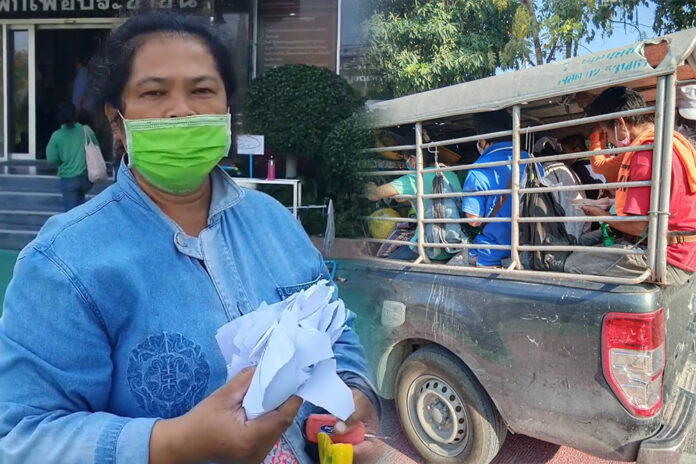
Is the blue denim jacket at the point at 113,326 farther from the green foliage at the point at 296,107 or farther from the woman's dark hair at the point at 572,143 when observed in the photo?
the green foliage at the point at 296,107

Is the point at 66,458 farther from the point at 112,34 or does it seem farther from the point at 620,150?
the point at 620,150

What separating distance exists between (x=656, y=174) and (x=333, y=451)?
5.86ft

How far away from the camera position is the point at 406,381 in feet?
10.6

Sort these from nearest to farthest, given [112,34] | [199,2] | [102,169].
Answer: [112,34]
[102,169]
[199,2]

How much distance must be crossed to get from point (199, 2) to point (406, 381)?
300 inches

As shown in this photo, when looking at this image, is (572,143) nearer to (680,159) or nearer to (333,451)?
(680,159)

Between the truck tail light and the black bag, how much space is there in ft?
1.91

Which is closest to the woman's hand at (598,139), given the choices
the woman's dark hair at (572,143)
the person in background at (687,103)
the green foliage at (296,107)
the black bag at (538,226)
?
the person in background at (687,103)

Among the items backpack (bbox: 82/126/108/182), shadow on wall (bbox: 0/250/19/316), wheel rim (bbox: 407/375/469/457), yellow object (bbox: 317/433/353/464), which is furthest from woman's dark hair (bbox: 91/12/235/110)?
backpack (bbox: 82/126/108/182)

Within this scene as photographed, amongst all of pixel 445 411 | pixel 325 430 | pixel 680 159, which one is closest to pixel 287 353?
pixel 325 430

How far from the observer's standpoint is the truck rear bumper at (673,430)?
232 centimetres

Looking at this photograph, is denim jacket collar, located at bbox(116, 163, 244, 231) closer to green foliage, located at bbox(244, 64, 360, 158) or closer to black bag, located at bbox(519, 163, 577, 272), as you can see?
black bag, located at bbox(519, 163, 577, 272)

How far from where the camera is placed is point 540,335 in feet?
8.36

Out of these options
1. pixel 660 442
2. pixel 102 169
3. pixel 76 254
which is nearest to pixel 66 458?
pixel 76 254
